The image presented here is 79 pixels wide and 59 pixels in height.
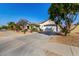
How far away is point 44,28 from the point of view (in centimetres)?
338

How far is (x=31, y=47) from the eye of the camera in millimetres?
3293

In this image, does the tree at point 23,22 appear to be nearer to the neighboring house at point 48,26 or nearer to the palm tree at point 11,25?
the palm tree at point 11,25

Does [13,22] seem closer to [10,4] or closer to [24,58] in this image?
[10,4]

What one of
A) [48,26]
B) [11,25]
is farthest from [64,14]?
[11,25]

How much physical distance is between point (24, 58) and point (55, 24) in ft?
2.27

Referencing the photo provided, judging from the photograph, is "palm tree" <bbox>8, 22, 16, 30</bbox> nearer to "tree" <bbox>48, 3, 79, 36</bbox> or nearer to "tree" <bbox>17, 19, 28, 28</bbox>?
"tree" <bbox>17, 19, 28, 28</bbox>

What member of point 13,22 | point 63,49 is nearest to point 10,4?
point 13,22

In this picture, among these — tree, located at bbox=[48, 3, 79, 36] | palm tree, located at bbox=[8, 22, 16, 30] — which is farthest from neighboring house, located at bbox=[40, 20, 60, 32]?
palm tree, located at bbox=[8, 22, 16, 30]

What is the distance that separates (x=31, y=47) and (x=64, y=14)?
0.70 m

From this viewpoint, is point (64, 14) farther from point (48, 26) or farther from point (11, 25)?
point (11, 25)

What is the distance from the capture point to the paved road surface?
3240 mm

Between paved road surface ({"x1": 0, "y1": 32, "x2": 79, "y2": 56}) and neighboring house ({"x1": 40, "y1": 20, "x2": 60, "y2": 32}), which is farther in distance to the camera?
neighboring house ({"x1": 40, "y1": 20, "x2": 60, "y2": 32})

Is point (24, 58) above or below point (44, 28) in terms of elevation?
below

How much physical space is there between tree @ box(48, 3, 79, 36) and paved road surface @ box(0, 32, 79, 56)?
28 centimetres
